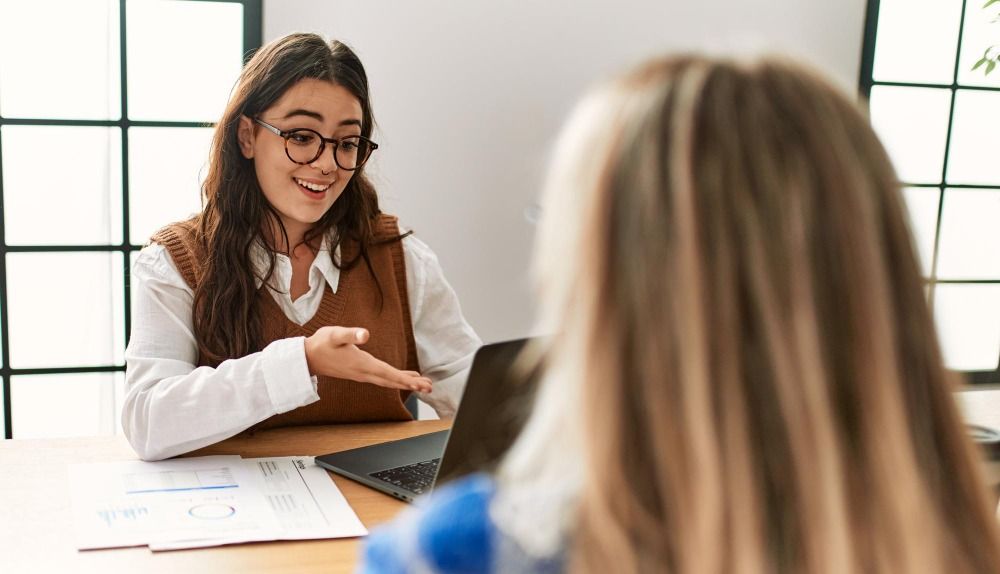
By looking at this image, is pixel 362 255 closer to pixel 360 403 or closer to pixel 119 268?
pixel 360 403

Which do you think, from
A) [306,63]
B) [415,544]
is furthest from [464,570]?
[306,63]

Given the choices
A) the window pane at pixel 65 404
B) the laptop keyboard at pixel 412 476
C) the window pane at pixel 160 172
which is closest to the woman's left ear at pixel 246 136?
the laptop keyboard at pixel 412 476

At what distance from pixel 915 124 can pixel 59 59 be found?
8.88 feet

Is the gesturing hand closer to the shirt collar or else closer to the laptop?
the laptop

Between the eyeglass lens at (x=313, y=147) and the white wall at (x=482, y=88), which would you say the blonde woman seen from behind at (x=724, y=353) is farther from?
the white wall at (x=482, y=88)

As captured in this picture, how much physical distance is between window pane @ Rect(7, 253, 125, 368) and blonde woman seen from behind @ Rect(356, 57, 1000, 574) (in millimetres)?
2444

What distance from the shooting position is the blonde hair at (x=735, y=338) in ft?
1.86

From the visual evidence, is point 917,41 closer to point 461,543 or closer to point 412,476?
point 412,476

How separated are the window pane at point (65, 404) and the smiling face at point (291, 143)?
1.28 metres

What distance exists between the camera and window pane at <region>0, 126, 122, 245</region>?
269 centimetres

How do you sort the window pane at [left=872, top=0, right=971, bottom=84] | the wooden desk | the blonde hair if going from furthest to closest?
the window pane at [left=872, top=0, right=971, bottom=84] → the wooden desk → the blonde hair

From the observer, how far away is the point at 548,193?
64cm

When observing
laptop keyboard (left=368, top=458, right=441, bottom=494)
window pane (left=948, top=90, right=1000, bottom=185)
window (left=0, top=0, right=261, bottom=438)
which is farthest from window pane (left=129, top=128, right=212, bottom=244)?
window pane (left=948, top=90, right=1000, bottom=185)

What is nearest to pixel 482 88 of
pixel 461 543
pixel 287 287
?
pixel 287 287
